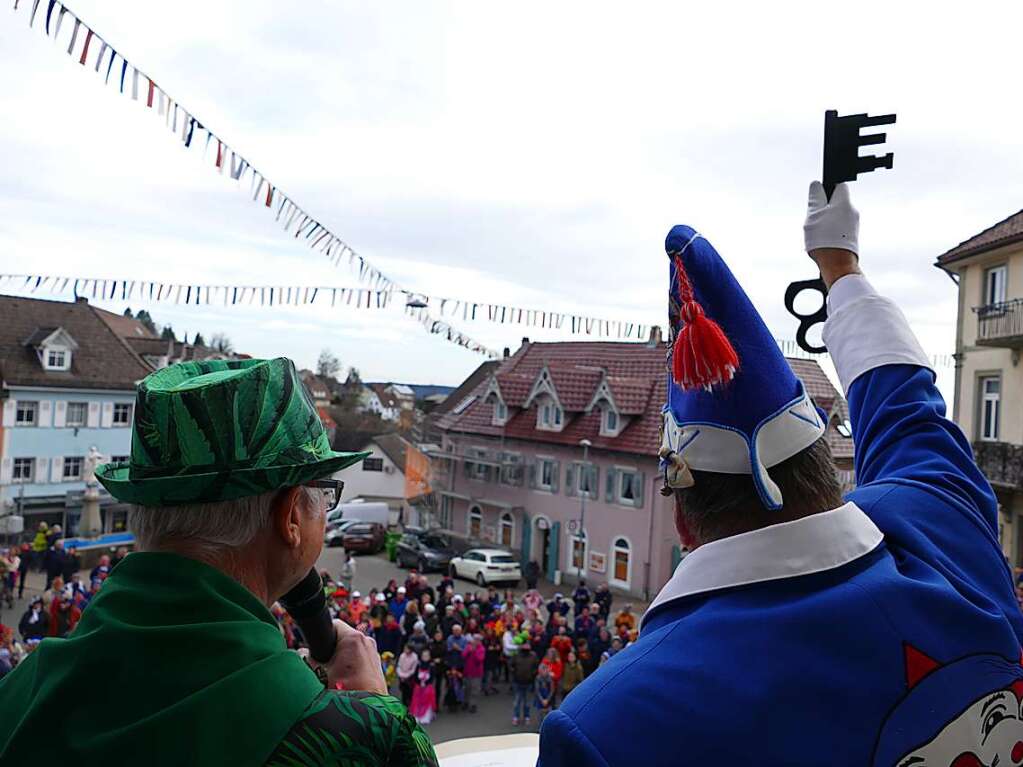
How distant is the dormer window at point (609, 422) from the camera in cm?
2317

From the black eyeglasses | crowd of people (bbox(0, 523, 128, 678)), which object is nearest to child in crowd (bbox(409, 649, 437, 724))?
crowd of people (bbox(0, 523, 128, 678))

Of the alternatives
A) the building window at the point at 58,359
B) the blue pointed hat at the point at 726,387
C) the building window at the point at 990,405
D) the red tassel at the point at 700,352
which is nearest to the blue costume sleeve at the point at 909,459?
the blue pointed hat at the point at 726,387

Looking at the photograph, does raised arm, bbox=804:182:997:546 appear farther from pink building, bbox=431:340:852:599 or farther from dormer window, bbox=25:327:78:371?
dormer window, bbox=25:327:78:371

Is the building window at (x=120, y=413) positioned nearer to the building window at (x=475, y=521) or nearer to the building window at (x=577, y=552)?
the building window at (x=475, y=521)

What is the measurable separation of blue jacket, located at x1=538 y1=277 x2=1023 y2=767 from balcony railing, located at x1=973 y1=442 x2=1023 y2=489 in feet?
55.6

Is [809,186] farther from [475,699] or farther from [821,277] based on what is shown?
[475,699]

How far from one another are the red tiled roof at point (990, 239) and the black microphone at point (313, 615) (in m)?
18.1

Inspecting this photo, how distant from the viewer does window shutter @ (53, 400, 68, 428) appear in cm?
2708

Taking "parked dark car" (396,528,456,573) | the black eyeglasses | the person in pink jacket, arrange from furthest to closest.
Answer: "parked dark car" (396,528,456,573) → the person in pink jacket → the black eyeglasses

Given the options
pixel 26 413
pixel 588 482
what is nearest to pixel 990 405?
pixel 588 482

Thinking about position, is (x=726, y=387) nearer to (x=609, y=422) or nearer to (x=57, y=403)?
(x=609, y=422)

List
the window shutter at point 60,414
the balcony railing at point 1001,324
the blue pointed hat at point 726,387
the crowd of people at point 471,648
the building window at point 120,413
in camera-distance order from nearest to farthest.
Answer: the blue pointed hat at point 726,387 → the crowd of people at point 471,648 → the balcony railing at point 1001,324 → the window shutter at point 60,414 → the building window at point 120,413

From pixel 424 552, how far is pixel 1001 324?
15377mm

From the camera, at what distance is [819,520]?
124 centimetres
